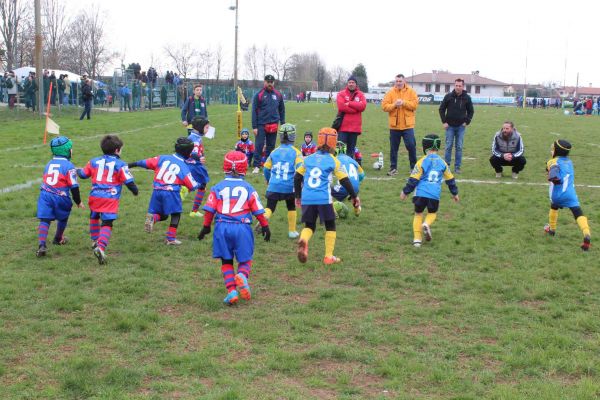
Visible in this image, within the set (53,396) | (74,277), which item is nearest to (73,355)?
(53,396)

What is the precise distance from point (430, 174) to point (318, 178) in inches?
78.4

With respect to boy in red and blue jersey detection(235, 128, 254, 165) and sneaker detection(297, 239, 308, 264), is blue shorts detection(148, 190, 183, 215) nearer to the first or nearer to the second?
sneaker detection(297, 239, 308, 264)

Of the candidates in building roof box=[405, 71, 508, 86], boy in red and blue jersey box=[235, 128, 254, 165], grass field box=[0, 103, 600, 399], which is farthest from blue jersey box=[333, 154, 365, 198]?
building roof box=[405, 71, 508, 86]

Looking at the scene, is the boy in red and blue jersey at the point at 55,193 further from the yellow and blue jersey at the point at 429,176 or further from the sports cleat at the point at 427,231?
the sports cleat at the point at 427,231

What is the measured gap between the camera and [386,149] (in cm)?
2053

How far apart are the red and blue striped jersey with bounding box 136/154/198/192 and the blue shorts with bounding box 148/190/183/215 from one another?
67mm

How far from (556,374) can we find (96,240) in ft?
19.4

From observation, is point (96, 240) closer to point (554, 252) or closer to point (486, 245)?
point (486, 245)

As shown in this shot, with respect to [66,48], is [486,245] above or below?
below

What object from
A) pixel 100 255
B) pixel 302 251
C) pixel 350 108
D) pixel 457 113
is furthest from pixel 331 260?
pixel 457 113

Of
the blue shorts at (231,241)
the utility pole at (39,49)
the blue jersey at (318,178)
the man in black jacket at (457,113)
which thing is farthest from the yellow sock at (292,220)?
the utility pole at (39,49)

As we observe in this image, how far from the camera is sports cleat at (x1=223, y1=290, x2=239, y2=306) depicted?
657cm

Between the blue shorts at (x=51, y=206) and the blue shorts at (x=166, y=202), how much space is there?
3.78ft

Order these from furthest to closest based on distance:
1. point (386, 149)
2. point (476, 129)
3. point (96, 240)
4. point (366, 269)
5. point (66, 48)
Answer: point (66, 48), point (476, 129), point (386, 149), point (96, 240), point (366, 269)
